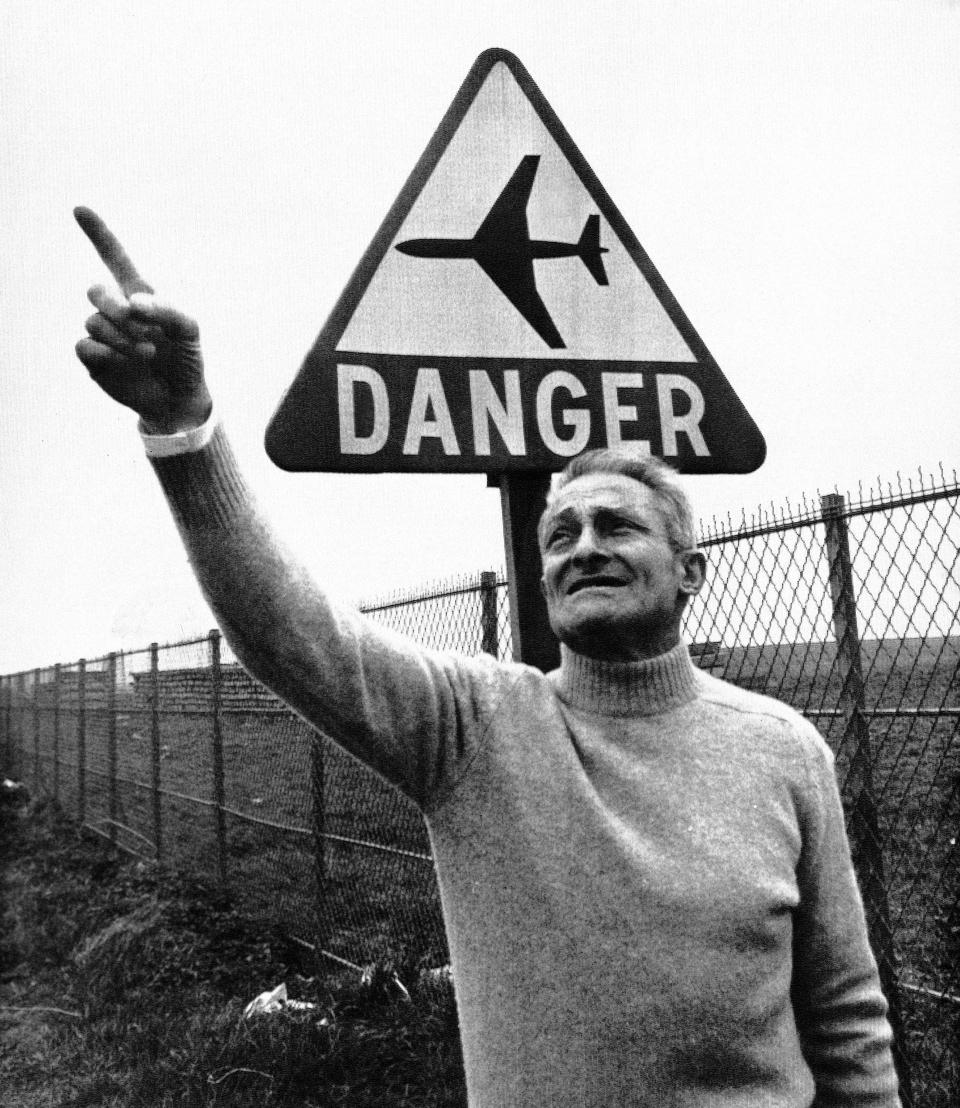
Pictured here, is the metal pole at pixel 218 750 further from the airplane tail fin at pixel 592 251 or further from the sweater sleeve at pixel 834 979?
the sweater sleeve at pixel 834 979

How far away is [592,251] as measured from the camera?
6.28 feet

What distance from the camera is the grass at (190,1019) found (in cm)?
363

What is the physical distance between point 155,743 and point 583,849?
760cm

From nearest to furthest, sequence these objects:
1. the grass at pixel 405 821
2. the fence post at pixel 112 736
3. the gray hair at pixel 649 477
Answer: the gray hair at pixel 649 477 → the grass at pixel 405 821 → the fence post at pixel 112 736

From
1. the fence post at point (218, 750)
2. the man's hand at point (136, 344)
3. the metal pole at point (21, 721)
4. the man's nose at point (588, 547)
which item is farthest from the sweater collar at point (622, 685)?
the metal pole at point (21, 721)

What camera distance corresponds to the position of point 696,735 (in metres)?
→ 1.57

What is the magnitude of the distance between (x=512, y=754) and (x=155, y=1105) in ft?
9.53

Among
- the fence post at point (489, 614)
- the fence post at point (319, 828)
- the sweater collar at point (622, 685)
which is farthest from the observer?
the fence post at point (319, 828)

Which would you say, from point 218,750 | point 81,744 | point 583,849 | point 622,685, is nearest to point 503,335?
point 622,685

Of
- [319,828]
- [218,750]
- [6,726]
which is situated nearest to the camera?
[319,828]

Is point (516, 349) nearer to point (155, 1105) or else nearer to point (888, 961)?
point (888, 961)

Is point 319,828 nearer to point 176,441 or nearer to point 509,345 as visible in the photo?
point 509,345

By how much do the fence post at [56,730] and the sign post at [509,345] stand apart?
1271 centimetres

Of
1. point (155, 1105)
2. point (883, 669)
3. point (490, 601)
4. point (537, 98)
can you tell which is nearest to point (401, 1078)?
point (155, 1105)
